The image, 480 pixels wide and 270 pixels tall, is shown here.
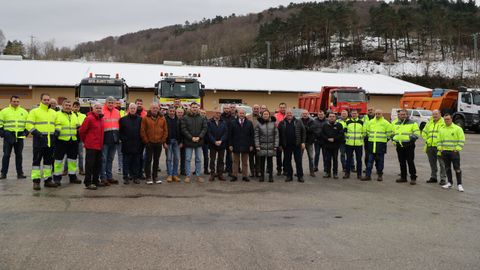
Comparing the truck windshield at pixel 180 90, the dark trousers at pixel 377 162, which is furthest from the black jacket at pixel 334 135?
the truck windshield at pixel 180 90

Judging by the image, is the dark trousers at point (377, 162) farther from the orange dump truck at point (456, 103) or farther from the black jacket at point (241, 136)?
the orange dump truck at point (456, 103)

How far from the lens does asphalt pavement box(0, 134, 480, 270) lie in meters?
5.18

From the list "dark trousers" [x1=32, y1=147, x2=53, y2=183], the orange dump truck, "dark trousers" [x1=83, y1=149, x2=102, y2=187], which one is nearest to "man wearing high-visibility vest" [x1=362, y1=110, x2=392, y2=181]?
"dark trousers" [x1=83, y1=149, x2=102, y2=187]

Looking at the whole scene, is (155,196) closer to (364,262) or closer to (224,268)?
(224,268)

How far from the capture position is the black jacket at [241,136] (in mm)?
10922

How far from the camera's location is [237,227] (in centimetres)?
661

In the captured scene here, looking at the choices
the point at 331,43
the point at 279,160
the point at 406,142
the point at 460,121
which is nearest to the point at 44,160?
the point at 279,160

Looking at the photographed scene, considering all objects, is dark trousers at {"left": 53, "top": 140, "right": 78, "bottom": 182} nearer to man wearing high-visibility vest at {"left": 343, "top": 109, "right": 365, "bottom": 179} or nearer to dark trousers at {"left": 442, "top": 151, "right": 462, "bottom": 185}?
man wearing high-visibility vest at {"left": 343, "top": 109, "right": 365, "bottom": 179}

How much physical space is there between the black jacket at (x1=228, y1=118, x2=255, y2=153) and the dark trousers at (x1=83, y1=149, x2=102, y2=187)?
325 cm

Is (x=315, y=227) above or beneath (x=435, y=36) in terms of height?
beneath

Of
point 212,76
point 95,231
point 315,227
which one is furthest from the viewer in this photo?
point 212,76

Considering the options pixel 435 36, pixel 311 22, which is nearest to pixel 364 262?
pixel 311 22

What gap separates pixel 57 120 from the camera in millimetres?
9367

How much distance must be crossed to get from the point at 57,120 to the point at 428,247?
7560 millimetres
